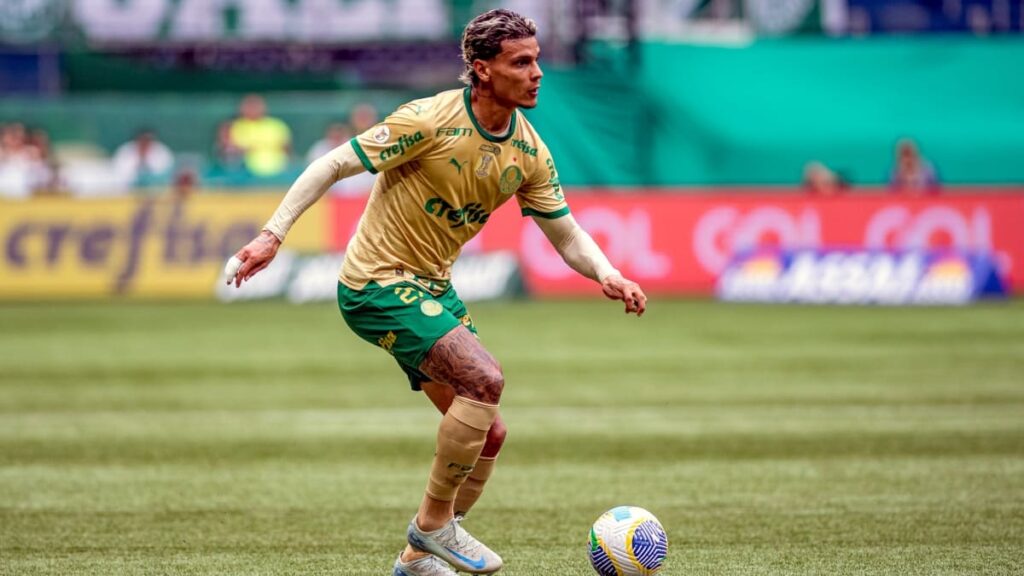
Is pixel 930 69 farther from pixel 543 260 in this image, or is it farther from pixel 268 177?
pixel 268 177

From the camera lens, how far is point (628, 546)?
21.7 feet

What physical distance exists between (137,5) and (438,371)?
23.7 m

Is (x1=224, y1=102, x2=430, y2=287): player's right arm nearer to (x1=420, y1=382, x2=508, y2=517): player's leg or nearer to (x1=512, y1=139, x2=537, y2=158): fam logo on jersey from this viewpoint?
(x1=512, y1=139, x2=537, y2=158): fam logo on jersey

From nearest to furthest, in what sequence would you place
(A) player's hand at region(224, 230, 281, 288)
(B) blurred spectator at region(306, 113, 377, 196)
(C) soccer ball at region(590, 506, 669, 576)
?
(A) player's hand at region(224, 230, 281, 288) → (C) soccer ball at region(590, 506, 669, 576) → (B) blurred spectator at region(306, 113, 377, 196)

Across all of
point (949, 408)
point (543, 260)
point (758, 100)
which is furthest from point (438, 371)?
point (758, 100)

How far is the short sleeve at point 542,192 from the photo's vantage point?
23.6 ft

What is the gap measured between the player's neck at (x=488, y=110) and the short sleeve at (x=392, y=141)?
0.89 ft

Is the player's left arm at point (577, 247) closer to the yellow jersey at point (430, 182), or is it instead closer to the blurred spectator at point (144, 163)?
the yellow jersey at point (430, 182)

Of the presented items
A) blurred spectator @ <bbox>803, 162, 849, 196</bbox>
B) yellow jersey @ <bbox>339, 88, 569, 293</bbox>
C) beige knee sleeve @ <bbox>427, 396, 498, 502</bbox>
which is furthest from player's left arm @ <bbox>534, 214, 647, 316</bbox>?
blurred spectator @ <bbox>803, 162, 849, 196</bbox>

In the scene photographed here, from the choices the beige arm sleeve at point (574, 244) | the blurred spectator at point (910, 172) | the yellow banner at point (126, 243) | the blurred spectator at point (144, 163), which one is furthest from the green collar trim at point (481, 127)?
the blurred spectator at point (144, 163)

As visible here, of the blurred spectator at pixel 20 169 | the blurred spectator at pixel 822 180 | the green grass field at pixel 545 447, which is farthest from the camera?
the blurred spectator at pixel 822 180

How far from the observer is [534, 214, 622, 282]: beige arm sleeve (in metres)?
7.38

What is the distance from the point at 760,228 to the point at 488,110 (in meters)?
16.2

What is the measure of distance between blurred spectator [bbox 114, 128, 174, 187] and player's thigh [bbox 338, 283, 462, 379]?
18878mm
